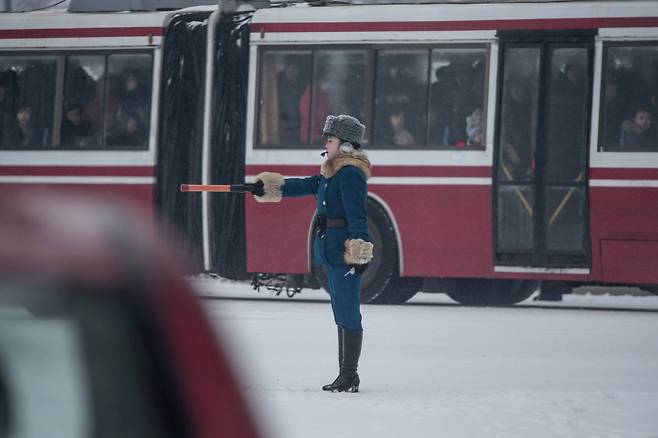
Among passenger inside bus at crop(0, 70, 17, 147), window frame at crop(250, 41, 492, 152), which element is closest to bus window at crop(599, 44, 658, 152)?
window frame at crop(250, 41, 492, 152)

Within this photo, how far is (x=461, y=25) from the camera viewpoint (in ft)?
52.2

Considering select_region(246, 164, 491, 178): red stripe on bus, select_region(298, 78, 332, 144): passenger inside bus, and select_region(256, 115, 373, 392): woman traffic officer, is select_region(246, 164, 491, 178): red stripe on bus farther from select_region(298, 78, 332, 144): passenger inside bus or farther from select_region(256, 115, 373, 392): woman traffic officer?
select_region(256, 115, 373, 392): woman traffic officer

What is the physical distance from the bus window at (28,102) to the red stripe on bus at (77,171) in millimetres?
259

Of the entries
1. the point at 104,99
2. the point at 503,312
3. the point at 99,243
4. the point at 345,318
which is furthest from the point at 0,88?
the point at 99,243

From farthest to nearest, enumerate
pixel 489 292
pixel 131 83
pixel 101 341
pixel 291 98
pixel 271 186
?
pixel 131 83 → pixel 291 98 → pixel 489 292 → pixel 271 186 → pixel 101 341

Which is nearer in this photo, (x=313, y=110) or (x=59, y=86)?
(x=313, y=110)

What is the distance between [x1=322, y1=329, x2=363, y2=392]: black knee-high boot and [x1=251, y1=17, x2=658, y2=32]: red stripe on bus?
7.56 metres

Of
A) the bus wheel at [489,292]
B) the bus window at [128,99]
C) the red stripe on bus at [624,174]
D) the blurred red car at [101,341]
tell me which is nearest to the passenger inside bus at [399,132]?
the bus wheel at [489,292]

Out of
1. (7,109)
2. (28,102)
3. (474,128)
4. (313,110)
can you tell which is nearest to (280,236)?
(313,110)

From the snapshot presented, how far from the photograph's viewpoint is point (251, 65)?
16.7m

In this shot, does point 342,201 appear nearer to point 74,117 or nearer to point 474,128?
point 474,128

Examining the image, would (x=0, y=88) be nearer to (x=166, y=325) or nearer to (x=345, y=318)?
(x=345, y=318)

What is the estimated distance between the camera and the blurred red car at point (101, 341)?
1152 millimetres

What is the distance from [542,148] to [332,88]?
2.48 m
